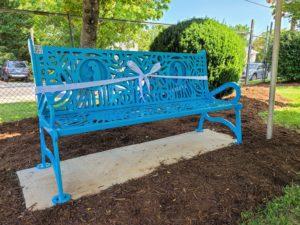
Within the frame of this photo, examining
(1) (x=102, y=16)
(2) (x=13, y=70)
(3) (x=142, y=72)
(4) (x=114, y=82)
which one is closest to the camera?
(4) (x=114, y=82)

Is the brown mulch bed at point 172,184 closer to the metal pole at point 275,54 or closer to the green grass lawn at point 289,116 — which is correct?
the metal pole at point 275,54

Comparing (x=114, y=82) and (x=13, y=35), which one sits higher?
(x=13, y=35)

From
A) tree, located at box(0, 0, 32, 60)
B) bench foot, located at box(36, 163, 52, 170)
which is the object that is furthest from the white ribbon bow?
tree, located at box(0, 0, 32, 60)

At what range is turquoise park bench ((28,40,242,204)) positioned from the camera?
2318 mm

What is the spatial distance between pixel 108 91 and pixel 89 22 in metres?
1.95

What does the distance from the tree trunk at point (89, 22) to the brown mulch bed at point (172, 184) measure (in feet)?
5.19

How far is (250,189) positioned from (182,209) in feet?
2.32

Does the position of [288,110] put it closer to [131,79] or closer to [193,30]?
[193,30]

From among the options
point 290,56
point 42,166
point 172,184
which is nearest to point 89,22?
point 42,166

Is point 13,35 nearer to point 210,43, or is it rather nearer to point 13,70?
point 13,70

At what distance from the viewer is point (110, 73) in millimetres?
2885

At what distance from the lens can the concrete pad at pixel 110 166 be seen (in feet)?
7.55

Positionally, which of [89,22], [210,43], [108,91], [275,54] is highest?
[89,22]

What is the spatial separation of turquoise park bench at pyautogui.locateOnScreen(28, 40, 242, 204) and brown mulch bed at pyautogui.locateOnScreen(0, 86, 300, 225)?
10.5 inches
